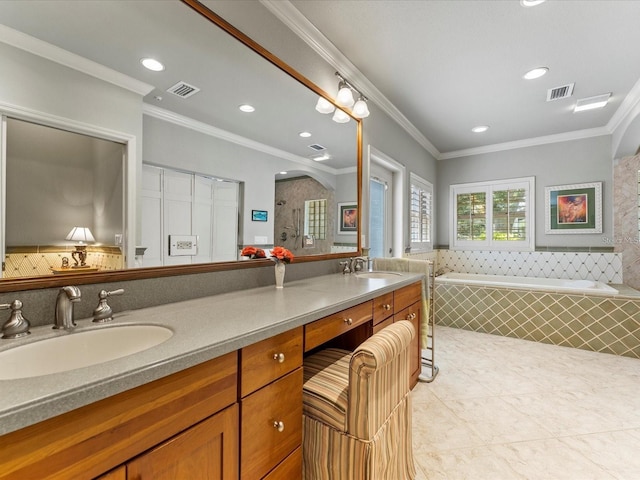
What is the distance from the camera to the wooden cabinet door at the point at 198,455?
735mm

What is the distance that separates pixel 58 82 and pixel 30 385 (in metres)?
0.98

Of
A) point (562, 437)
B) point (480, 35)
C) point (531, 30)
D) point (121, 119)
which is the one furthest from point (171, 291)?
point (531, 30)

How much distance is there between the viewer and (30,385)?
0.61m

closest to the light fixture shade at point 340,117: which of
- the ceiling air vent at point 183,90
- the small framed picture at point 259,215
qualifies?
the small framed picture at point 259,215

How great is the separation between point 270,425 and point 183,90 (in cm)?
146

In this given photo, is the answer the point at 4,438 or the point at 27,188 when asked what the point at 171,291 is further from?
the point at 4,438

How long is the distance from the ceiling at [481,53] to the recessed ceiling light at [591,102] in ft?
0.31

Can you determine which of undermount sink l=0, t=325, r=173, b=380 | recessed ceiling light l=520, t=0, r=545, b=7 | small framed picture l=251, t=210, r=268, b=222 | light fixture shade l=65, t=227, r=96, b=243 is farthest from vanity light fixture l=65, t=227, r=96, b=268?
recessed ceiling light l=520, t=0, r=545, b=7

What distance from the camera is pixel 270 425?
106cm

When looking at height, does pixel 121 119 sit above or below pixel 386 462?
above

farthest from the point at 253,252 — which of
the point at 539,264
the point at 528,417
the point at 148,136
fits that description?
the point at 539,264

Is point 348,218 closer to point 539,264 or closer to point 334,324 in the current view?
point 334,324

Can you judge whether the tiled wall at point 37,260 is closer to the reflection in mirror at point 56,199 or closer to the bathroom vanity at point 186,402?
the reflection in mirror at point 56,199

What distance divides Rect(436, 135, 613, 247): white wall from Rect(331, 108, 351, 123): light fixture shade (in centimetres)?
320
